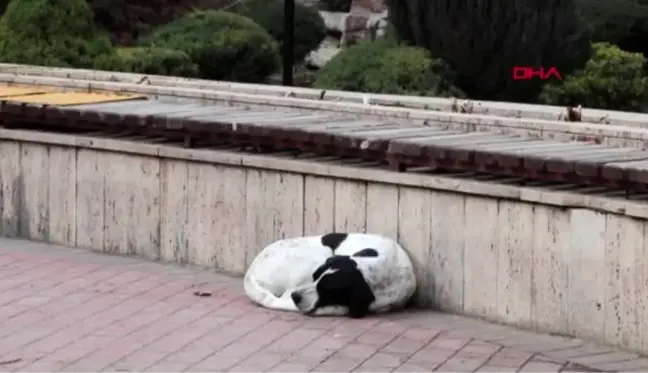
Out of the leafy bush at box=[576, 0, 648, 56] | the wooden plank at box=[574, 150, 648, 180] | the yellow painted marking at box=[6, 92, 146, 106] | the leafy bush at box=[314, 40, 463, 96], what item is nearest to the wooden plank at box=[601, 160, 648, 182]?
the wooden plank at box=[574, 150, 648, 180]

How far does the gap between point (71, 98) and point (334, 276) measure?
3389mm

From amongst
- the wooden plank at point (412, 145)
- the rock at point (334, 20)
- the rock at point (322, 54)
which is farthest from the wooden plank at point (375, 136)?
the rock at point (334, 20)

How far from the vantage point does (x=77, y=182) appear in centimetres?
894

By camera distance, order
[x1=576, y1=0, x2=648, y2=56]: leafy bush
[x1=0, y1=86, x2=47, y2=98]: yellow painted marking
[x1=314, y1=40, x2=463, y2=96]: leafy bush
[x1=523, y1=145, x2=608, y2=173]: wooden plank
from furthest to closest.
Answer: [x1=576, y1=0, x2=648, y2=56]: leafy bush
[x1=314, y1=40, x2=463, y2=96]: leafy bush
[x1=0, y1=86, x2=47, y2=98]: yellow painted marking
[x1=523, y1=145, x2=608, y2=173]: wooden plank

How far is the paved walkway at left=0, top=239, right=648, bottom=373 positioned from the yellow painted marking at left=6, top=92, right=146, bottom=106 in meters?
1.73

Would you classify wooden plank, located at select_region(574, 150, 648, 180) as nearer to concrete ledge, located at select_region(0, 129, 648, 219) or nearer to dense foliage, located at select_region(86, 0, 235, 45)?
concrete ledge, located at select_region(0, 129, 648, 219)

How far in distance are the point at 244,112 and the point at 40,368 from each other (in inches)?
127

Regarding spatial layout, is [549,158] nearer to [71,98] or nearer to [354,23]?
[71,98]

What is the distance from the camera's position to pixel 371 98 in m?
9.19

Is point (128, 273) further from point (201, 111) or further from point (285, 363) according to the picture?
point (285, 363)

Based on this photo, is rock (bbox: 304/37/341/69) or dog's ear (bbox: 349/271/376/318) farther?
rock (bbox: 304/37/341/69)

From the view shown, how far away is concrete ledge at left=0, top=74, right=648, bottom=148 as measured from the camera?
24.7 feet

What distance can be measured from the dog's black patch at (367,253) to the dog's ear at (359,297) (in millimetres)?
129

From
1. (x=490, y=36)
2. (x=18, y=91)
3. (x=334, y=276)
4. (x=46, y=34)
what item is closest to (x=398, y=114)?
(x=334, y=276)
